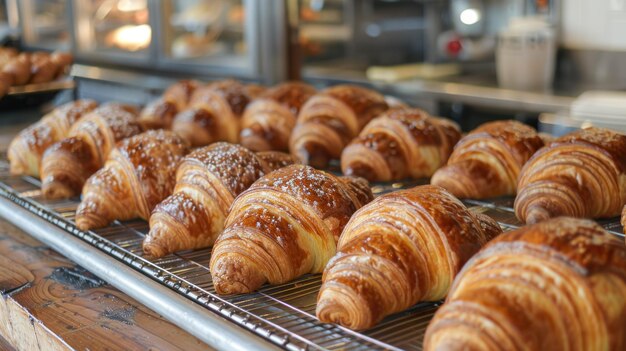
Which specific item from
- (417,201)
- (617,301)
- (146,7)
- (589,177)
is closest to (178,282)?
(417,201)

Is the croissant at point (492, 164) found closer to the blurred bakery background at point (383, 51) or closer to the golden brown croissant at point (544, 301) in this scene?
the golden brown croissant at point (544, 301)

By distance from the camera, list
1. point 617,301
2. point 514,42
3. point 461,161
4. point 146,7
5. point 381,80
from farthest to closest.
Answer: point 146,7
point 381,80
point 514,42
point 461,161
point 617,301

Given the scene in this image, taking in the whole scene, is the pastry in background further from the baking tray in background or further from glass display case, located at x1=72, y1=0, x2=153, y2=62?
glass display case, located at x1=72, y1=0, x2=153, y2=62

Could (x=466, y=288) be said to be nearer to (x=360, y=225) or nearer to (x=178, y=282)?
(x=360, y=225)

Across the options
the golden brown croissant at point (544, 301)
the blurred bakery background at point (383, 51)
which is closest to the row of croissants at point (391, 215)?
the golden brown croissant at point (544, 301)

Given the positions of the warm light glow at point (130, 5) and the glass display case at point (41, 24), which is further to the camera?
the glass display case at point (41, 24)
